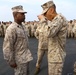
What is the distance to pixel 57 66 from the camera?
6.27 metres

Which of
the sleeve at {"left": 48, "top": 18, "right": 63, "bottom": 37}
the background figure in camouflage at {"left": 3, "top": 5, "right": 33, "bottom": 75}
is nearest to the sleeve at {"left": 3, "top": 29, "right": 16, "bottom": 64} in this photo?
the background figure in camouflage at {"left": 3, "top": 5, "right": 33, "bottom": 75}

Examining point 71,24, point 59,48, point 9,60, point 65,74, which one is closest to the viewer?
point 9,60

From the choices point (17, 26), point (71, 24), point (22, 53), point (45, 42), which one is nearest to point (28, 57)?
point (22, 53)

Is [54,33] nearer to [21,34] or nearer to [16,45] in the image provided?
[21,34]

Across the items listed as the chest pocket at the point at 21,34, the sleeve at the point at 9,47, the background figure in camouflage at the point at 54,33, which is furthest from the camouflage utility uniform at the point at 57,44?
the sleeve at the point at 9,47

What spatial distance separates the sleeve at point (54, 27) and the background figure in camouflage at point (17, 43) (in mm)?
498

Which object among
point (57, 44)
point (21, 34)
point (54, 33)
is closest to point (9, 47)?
point (21, 34)

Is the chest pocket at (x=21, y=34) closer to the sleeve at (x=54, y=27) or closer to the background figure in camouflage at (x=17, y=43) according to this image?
the background figure in camouflage at (x=17, y=43)

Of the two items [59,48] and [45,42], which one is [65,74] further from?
[59,48]

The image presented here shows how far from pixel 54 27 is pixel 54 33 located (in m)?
0.13

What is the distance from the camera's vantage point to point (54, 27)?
585 centimetres

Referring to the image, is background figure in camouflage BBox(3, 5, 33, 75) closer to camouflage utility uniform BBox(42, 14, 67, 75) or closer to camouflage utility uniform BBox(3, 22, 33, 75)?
camouflage utility uniform BBox(3, 22, 33, 75)

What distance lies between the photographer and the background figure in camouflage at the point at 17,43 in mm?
5641

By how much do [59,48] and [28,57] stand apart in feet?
2.36
